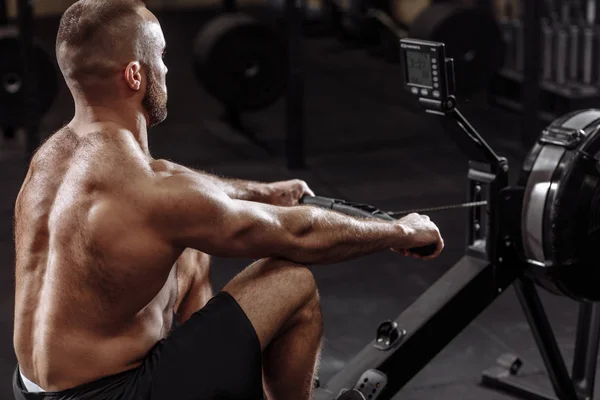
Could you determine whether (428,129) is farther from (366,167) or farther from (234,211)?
(234,211)

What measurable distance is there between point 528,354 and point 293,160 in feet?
7.55

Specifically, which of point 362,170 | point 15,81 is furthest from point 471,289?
point 15,81

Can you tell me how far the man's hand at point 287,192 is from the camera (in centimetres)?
258

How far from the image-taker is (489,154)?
254 centimetres

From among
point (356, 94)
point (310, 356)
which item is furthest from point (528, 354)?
point (356, 94)

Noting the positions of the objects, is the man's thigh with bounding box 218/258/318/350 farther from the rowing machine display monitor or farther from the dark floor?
the dark floor

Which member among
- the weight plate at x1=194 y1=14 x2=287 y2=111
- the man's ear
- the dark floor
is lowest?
the dark floor

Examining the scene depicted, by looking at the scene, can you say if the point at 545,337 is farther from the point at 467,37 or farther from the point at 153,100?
the point at 467,37

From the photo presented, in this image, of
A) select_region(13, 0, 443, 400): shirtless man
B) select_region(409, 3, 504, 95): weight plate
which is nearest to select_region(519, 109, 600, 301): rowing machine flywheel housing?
select_region(13, 0, 443, 400): shirtless man

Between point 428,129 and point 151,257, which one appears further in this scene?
point 428,129

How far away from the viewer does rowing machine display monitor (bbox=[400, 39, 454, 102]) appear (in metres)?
2.45

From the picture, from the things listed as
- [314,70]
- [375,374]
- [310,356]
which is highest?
[310,356]

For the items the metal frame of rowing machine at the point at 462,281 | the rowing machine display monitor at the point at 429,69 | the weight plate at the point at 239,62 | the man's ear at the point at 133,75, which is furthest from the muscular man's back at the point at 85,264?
the weight plate at the point at 239,62

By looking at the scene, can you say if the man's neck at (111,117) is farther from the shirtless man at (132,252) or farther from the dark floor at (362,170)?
the dark floor at (362,170)
